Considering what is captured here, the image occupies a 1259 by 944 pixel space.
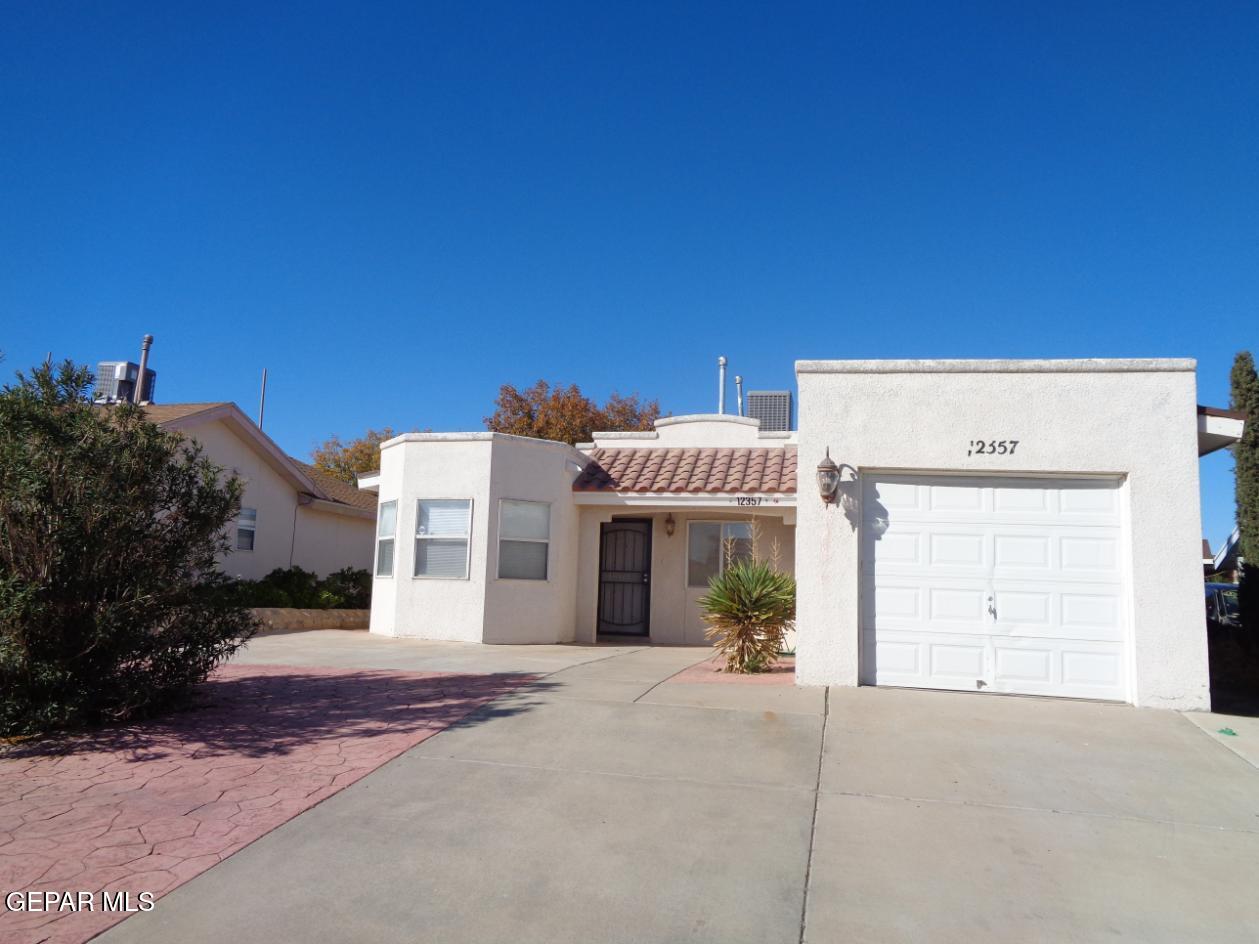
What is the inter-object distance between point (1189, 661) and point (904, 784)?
161 inches

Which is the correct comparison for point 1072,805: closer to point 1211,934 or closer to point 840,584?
point 1211,934

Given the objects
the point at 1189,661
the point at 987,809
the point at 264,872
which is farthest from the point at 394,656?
the point at 1189,661

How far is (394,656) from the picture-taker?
11562 millimetres

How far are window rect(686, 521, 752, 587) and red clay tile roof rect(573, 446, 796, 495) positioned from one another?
0.88 m

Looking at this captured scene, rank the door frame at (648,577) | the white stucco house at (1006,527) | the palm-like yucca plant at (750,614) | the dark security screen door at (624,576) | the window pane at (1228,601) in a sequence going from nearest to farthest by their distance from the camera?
the white stucco house at (1006,527), the palm-like yucca plant at (750,614), the window pane at (1228,601), the door frame at (648,577), the dark security screen door at (624,576)

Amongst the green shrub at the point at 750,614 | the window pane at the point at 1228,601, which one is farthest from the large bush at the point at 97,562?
the window pane at the point at 1228,601

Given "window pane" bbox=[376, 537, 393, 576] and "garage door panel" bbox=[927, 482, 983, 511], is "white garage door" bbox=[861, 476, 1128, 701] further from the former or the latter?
"window pane" bbox=[376, 537, 393, 576]

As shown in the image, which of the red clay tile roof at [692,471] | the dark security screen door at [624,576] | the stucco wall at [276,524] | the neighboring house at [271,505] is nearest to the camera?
the red clay tile roof at [692,471]

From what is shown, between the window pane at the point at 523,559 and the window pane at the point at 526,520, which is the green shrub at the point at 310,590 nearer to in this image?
the window pane at the point at 523,559

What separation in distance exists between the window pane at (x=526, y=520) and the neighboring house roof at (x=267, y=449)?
601 centimetres

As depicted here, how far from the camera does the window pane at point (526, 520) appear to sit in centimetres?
1406

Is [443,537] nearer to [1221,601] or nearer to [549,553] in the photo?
[549,553]

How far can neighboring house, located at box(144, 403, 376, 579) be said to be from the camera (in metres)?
17.9

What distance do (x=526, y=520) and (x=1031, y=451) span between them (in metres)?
7.92
